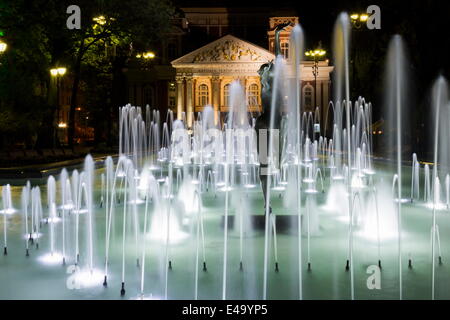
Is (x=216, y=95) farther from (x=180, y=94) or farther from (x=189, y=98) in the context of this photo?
(x=180, y=94)

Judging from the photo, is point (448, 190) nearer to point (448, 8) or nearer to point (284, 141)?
point (284, 141)

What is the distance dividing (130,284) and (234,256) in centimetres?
183

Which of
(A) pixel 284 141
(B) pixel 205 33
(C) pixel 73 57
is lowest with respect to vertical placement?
(A) pixel 284 141

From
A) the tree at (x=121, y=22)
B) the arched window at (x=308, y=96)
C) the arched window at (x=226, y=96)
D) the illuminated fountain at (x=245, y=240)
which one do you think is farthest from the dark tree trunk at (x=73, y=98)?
the arched window at (x=308, y=96)

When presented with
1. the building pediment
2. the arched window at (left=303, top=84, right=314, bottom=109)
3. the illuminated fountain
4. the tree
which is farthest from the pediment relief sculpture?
the illuminated fountain

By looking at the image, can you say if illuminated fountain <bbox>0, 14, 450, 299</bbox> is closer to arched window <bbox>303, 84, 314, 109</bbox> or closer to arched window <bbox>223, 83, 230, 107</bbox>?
arched window <bbox>223, 83, 230, 107</bbox>

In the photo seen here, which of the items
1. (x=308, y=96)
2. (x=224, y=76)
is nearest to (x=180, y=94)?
(x=224, y=76)

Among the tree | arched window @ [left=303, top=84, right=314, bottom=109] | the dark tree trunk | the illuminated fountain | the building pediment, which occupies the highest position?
the building pediment

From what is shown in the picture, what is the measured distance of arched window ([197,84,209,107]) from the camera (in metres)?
60.4

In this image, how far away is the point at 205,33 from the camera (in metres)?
68.5

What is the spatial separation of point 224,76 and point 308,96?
971 cm

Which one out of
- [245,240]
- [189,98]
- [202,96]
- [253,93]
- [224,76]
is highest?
[224,76]

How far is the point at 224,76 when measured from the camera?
59062mm
